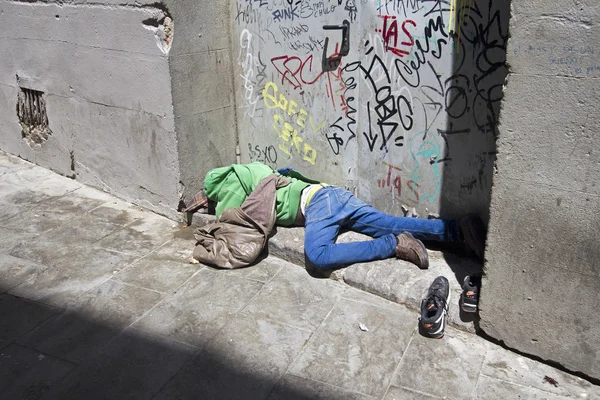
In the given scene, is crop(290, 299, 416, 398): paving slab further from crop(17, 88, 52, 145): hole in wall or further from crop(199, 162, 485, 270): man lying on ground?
crop(17, 88, 52, 145): hole in wall

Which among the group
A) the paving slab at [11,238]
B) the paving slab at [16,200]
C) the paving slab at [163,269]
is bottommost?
the paving slab at [163,269]

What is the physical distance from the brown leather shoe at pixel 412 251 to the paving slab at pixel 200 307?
1063 mm

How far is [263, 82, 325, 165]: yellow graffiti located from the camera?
195 inches

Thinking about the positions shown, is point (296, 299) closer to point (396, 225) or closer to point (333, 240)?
point (333, 240)

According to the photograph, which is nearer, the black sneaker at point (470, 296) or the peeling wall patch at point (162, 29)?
the black sneaker at point (470, 296)

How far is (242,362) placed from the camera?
Result: 11.2 feet

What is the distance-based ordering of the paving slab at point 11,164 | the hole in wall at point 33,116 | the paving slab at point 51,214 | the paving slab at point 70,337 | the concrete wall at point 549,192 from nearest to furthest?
1. the concrete wall at point 549,192
2. the paving slab at point 70,337
3. the paving slab at point 51,214
4. the hole in wall at point 33,116
5. the paving slab at point 11,164

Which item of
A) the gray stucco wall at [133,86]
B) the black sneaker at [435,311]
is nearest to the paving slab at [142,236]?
the gray stucco wall at [133,86]

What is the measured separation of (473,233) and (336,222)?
101 cm

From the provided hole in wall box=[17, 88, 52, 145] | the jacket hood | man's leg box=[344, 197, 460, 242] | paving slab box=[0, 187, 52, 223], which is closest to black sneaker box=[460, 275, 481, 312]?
man's leg box=[344, 197, 460, 242]

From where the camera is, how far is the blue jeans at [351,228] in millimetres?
4148

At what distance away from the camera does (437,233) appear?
4250mm

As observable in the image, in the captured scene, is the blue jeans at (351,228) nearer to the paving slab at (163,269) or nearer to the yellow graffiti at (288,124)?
the yellow graffiti at (288,124)

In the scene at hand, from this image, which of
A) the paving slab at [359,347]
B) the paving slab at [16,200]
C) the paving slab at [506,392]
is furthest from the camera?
the paving slab at [16,200]
